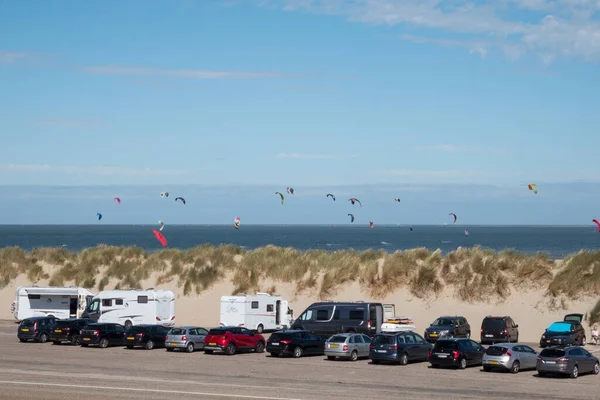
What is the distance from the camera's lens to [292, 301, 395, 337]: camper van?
44500 millimetres

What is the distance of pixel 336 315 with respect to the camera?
45438mm

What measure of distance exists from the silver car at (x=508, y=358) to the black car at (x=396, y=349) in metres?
3.52

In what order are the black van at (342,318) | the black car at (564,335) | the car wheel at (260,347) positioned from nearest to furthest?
the black car at (564,335) → the car wheel at (260,347) → the black van at (342,318)

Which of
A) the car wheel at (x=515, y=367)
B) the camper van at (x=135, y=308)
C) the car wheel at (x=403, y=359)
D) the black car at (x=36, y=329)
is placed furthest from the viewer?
the camper van at (x=135, y=308)

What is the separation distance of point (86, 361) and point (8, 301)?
3080 cm

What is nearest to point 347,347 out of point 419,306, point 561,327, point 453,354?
point 453,354

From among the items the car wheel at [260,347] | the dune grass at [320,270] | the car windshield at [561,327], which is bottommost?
the car wheel at [260,347]

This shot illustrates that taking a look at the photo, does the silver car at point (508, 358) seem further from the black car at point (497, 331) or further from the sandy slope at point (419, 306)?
the sandy slope at point (419, 306)

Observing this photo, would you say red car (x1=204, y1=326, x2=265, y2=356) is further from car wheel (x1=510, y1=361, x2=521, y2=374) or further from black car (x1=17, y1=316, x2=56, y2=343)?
car wheel (x1=510, y1=361, x2=521, y2=374)

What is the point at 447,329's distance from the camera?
43.8 m

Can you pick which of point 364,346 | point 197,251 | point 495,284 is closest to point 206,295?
point 197,251

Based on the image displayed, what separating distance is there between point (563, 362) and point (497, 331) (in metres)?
12.5

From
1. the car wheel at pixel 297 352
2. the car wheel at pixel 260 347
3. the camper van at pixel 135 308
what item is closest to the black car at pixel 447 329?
the car wheel at pixel 297 352

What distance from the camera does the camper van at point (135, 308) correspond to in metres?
50.0
